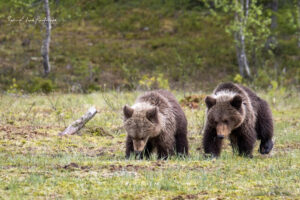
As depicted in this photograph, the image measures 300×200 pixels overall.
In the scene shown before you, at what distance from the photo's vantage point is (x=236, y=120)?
911 centimetres

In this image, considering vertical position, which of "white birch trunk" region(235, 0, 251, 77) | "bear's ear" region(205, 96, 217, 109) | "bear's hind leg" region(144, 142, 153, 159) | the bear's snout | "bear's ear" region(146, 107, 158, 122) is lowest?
"bear's hind leg" region(144, 142, 153, 159)

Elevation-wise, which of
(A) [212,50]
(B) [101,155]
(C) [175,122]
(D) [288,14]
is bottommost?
(B) [101,155]

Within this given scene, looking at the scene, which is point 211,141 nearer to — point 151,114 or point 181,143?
point 181,143

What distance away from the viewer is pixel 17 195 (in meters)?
5.71

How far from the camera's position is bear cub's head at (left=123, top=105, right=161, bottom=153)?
8.65 m

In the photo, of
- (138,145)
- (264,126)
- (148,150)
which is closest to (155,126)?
(138,145)

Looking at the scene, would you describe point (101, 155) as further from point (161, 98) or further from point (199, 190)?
point (199, 190)

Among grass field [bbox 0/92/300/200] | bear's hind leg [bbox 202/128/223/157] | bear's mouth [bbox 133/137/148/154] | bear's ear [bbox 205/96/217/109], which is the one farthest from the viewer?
bear's hind leg [bbox 202/128/223/157]

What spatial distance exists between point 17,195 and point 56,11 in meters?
25.6

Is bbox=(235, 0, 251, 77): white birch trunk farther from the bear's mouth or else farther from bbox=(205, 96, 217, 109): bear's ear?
the bear's mouth

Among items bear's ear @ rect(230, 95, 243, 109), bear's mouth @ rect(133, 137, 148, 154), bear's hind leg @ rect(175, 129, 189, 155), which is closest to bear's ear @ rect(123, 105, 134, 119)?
bear's mouth @ rect(133, 137, 148, 154)

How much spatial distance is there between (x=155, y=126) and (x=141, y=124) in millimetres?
284

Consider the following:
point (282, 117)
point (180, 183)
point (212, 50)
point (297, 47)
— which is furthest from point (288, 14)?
point (180, 183)

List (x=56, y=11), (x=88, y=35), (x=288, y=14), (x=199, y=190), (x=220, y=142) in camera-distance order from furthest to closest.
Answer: (x=88, y=35) < (x=288, y=14) < (x=56, y=11) < (x=220, y=142) < (x=199, y=190)
